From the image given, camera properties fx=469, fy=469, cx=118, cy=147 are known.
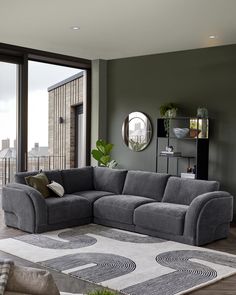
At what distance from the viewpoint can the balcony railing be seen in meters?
7.83

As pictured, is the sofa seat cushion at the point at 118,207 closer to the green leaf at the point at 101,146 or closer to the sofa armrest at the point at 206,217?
the sofa armrest at the point at 206,217

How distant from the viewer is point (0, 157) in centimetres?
775

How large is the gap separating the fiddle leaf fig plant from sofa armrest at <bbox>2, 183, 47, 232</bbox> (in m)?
2.30

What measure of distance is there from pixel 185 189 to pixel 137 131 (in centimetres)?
248

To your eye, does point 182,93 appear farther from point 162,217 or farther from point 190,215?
point 190,215

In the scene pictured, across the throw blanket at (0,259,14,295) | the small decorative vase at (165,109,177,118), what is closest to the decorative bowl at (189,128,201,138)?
the small decorative vase at (165,109,177,118)

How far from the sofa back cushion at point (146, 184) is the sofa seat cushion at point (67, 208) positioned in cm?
69

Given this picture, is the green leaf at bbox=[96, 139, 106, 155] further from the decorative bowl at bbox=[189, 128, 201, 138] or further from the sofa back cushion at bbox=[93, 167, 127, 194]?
the decorative bowl at bbox=[189, 128, 201, 138]

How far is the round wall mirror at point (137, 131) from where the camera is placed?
8.34m

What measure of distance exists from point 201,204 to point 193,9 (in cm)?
221

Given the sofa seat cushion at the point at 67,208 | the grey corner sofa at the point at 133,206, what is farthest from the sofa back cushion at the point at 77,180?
the sofa seat cushion at the point at 67,208

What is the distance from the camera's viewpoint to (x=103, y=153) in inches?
330

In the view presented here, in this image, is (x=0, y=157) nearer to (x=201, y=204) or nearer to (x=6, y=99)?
(x=6, y=99)

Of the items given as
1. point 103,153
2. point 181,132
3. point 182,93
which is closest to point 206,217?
point 181,132
